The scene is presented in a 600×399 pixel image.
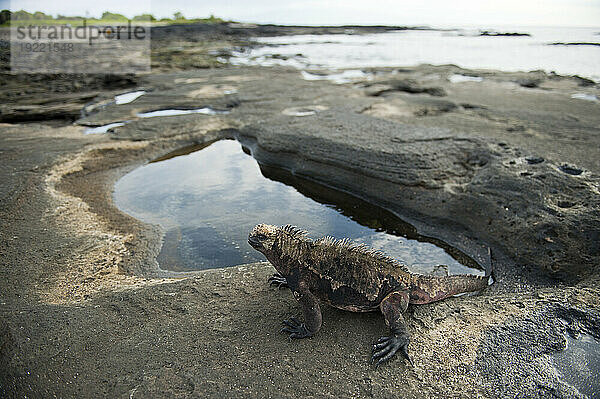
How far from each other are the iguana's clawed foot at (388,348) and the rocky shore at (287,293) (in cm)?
8

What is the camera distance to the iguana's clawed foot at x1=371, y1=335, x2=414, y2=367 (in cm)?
279

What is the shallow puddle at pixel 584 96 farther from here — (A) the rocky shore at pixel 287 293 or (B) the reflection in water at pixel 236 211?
(B) the reflection in water at pixel 236 211

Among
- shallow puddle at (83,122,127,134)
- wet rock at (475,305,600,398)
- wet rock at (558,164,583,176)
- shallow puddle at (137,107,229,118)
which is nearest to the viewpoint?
Result: wet rock at (475,305,600,398)

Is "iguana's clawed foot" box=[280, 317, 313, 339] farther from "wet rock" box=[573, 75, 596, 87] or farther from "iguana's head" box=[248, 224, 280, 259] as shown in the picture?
"wet rock" box=[573, 75, 596, 87]

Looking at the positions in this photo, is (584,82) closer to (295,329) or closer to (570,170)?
(570,170)

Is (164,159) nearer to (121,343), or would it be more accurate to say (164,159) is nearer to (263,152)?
(263,152)

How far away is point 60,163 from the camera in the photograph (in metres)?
6.40

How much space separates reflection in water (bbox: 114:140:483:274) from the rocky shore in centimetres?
27

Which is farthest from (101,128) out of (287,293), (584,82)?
(584,82)

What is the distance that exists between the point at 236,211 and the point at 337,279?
2746 millimetres

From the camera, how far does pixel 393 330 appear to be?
2959 mm

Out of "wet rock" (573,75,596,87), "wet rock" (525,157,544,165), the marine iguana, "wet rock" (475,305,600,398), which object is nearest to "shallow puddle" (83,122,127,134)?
the marine iguana

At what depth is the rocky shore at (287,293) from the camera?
271 centimetres

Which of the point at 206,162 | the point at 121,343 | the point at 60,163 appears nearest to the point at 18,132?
the point at 60,163
